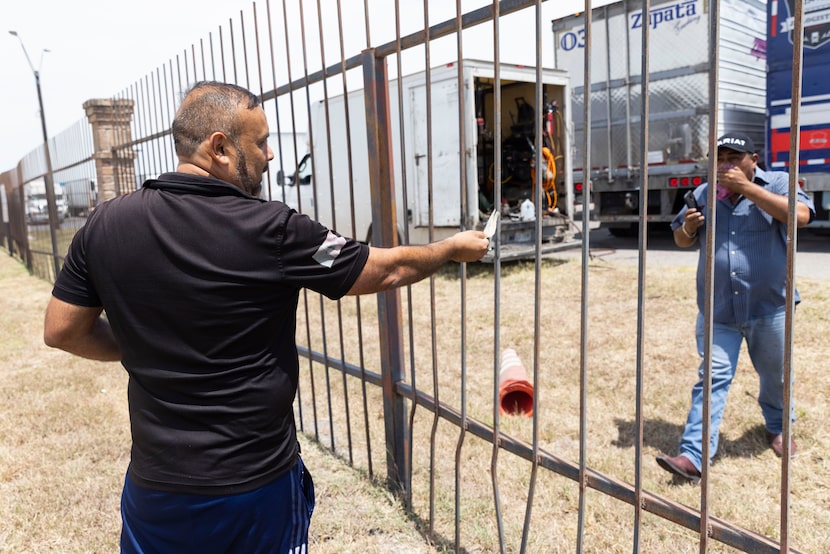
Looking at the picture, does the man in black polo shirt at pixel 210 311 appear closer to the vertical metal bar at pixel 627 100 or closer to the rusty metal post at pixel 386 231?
the rusty metal post at pixel 386 231

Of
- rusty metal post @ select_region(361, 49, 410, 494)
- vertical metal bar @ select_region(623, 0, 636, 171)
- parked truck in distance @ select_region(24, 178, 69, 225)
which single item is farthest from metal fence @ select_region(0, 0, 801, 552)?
parked truck in distance @ select_region(24, 178, 69, 225)

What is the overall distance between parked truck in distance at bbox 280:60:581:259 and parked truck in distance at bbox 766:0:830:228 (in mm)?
2743

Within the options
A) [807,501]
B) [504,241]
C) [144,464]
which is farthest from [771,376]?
[504,241]

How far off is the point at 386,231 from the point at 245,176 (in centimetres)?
124

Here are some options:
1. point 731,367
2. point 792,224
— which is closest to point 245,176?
point 792,224

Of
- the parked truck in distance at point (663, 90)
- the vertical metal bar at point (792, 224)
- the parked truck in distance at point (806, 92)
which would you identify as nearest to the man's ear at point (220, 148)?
the vertical metal bar at point (792, 224)

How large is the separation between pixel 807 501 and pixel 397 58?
2738 millimetres

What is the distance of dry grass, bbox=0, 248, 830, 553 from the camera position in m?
2.99

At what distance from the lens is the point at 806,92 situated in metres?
8.41

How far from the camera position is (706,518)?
170cm

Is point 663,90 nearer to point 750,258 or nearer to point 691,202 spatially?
point 691,202

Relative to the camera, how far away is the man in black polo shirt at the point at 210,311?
1.62m

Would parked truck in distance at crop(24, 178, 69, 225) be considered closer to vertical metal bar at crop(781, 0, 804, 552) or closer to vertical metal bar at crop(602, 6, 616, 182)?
vertical metal bar at crop(602, 6, 616, 182)

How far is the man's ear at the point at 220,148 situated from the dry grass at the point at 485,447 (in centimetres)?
97
